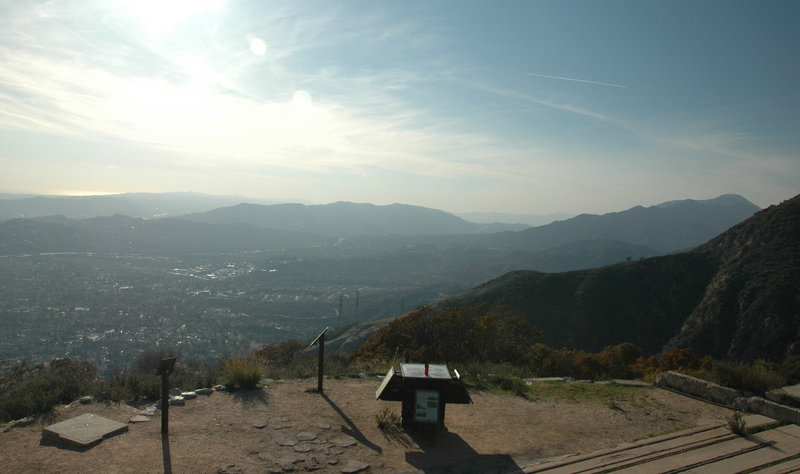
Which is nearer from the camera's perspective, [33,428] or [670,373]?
[33,428]

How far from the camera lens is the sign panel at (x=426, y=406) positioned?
7.57 metres

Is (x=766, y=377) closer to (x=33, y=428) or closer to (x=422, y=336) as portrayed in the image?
(x=422, y=336)

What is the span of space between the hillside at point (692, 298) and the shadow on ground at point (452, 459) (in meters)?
36.9

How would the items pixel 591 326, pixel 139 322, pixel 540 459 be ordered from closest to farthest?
pixel 540 459
pixel 591 326
pixel 139 322

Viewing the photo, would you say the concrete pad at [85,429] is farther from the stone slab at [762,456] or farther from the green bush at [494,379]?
the stone slab at [762,456]

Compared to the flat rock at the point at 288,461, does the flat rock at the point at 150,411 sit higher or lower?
lower

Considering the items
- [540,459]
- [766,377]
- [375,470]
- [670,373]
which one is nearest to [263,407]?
[375,470]

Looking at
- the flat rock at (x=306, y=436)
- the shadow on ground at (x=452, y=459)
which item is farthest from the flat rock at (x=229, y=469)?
the shadow on ground at (x=452, y=459)

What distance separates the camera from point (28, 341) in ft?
264

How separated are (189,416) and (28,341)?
96.4 meters

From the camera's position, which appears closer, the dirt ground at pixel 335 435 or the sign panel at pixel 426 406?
the dirt ground at pixel 335 435

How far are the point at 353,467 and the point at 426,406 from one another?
1.67 metres

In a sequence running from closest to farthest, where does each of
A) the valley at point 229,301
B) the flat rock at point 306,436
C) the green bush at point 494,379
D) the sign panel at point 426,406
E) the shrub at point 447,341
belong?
1. the flat rock at point 306,436
2. the sign panel at point 426,406
3. the green bush at point 494,379
4. the shrub at point 447,341
5. the valley at point 229,301

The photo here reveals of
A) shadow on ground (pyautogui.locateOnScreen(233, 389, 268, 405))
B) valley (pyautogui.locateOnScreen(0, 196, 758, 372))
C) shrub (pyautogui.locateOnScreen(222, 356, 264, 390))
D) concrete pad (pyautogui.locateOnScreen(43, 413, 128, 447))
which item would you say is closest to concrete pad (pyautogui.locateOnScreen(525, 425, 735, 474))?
shadow on ground (pyautogui.locateOnScreen(233, 389, 268, 405))
